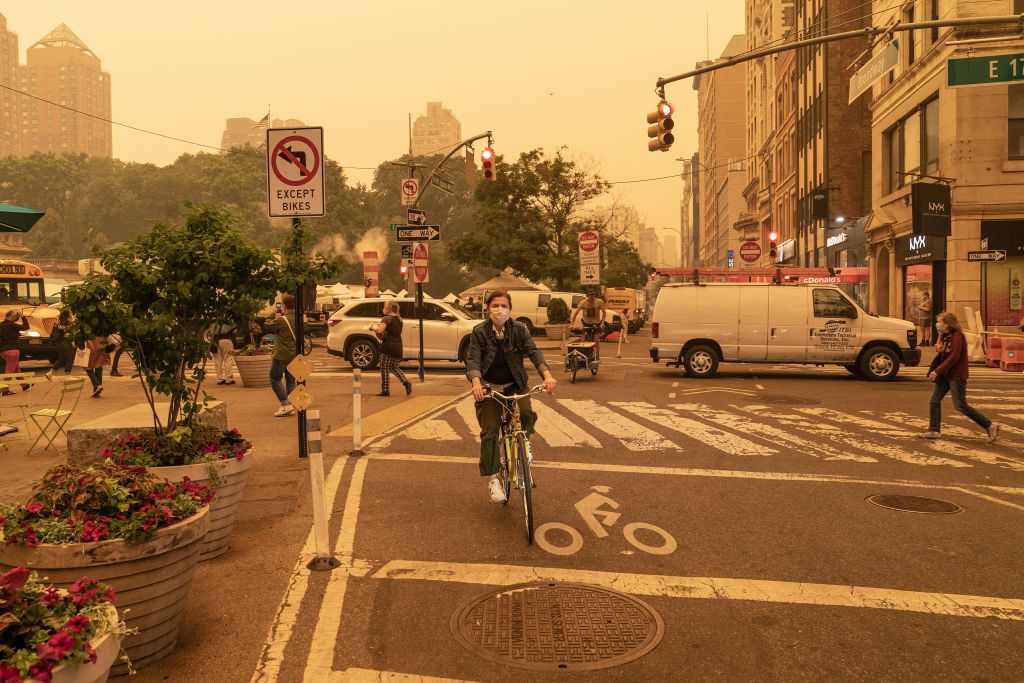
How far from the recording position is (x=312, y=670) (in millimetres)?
3975

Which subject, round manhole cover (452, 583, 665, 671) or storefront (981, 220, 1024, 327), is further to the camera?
storefront (981, 220, 1024, 327)

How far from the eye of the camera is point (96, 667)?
2.81m

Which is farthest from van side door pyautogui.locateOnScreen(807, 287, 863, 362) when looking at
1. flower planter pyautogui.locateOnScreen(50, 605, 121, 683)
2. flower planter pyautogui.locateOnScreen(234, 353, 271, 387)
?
flower planter pyautogui.locateOnScreen(50, 605, 121, 683)

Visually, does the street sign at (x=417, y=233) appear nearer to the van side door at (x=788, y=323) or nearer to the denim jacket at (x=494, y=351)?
the van side door at (x=788, y=323)

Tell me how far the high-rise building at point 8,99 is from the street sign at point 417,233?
169743 mm

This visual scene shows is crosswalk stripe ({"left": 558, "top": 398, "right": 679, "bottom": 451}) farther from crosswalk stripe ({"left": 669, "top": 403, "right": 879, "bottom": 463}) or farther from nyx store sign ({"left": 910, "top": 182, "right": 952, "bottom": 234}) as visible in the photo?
nyx store sign ({"left": 910, "top": 182, "right": 952, "bottom": 234})

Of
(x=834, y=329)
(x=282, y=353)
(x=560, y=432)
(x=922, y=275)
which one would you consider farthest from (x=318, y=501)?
(x=922, y=275)

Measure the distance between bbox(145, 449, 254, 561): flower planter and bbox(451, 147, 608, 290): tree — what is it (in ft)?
131

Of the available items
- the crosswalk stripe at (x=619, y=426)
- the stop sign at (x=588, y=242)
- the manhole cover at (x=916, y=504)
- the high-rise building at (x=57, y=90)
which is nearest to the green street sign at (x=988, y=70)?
the crosswalk stripe at (x=619, y=426)

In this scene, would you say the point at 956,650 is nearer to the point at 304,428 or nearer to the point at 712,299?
the point at 304,428

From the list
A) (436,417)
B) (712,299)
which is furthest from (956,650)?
(712,299)

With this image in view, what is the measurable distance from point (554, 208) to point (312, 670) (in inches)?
1727

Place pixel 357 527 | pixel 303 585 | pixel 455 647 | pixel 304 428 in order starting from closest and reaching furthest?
pixel 455 647
pixel 303 585
pixel 357 527
pixel 304 428

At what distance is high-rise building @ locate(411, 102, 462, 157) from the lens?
185 metres
